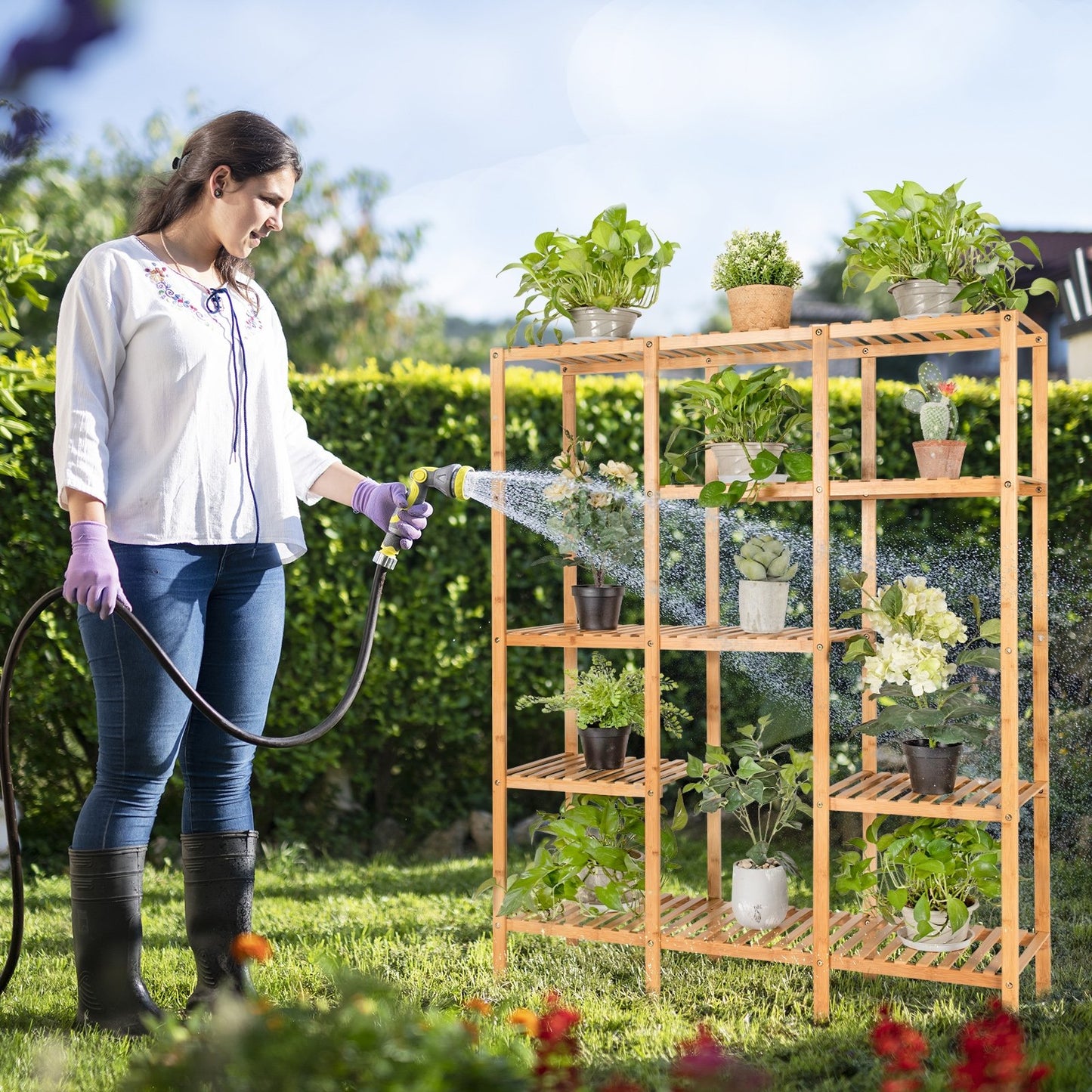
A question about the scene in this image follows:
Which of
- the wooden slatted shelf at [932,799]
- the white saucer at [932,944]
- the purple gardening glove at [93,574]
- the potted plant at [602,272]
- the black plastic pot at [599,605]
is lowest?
the white saucer at [932,944]

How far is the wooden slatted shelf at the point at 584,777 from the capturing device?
2.68 m

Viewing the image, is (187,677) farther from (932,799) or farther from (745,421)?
(932,799)

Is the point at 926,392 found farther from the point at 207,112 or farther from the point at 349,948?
the point at 207,112

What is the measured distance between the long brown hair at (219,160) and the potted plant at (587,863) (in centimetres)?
147

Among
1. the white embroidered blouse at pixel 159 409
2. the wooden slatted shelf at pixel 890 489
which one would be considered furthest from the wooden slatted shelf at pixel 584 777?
the white embroidered blouse at pixel 159 409

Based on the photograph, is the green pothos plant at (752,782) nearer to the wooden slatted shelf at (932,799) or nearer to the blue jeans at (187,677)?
the wooden slatted shelf at (932,799)

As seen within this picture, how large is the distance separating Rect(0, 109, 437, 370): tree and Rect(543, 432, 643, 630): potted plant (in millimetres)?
8431

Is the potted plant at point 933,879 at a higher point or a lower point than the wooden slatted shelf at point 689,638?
lower

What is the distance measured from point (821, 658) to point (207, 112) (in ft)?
43.0

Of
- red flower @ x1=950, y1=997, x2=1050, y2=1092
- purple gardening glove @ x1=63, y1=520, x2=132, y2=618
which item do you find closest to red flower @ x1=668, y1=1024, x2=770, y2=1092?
red flower @ x1=950, y1=997, x2=1050, y2=1092

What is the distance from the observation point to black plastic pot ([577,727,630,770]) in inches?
110

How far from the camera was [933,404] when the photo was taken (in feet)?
8.41

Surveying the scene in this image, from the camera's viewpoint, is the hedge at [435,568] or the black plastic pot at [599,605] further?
the hedge at [435,568]

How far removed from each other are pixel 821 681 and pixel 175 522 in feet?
4.38
